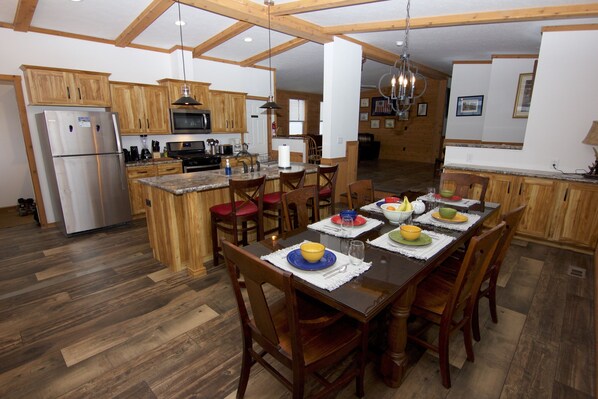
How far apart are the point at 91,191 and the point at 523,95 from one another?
23.9ft

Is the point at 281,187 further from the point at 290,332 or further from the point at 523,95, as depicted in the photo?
the point at 523,95

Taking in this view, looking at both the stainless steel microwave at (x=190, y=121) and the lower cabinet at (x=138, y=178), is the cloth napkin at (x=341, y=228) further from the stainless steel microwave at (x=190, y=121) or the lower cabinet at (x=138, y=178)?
the stainless steel microwave at (x=190, y=121)

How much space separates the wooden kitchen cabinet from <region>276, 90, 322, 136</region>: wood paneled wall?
13.8ft

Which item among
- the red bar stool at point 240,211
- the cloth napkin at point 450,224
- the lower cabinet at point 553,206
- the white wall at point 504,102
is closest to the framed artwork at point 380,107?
the white wall at point 504,102

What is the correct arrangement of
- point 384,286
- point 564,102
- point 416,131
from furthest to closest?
point 416,131
point 564,102
point 384,286

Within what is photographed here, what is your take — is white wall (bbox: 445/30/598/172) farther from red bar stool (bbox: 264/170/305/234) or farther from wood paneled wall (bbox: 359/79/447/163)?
wood paneled wall (bbox: 359/79/447/163)

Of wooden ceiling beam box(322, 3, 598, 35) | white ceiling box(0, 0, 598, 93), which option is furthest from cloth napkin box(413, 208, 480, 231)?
wooden ceiling beam box(322, 3, 598, 35)

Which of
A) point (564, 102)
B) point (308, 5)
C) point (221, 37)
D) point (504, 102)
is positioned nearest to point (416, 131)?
point (504, 102)

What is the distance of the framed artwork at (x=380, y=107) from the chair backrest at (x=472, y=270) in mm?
10004

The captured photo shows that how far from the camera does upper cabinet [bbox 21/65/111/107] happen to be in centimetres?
396

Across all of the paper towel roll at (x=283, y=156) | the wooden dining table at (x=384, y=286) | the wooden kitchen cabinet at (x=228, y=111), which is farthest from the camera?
the wooden kitchen cabinet at (x=228, y=111)

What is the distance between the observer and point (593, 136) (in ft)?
11.6

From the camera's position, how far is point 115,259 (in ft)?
11.3

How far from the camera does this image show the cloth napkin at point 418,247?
64.9 inches
